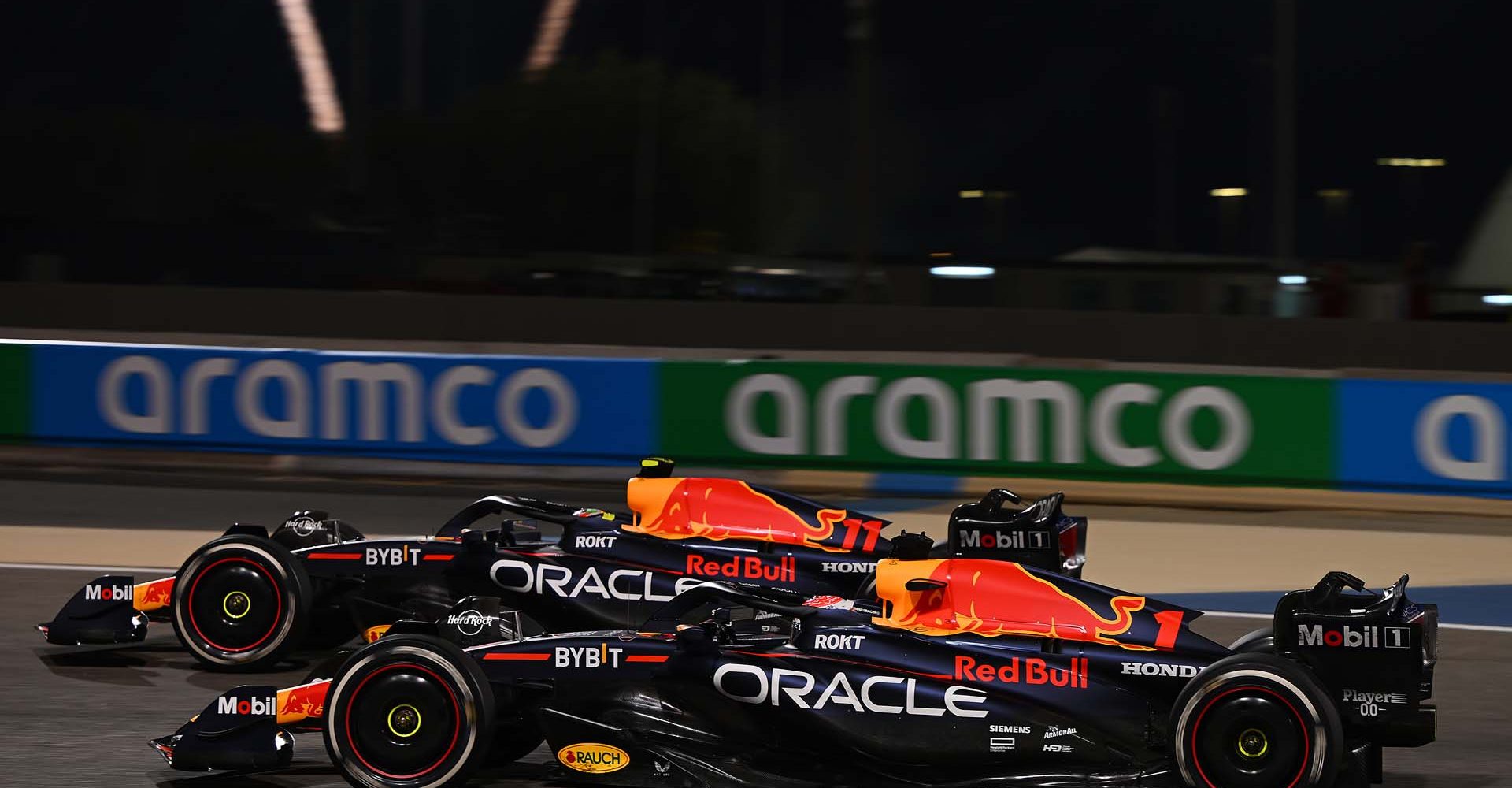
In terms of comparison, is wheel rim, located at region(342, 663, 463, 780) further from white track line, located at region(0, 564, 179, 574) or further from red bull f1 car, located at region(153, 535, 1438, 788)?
white track line, located at region(0, 564, 179, 574)

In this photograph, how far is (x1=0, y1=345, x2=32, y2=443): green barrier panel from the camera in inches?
614

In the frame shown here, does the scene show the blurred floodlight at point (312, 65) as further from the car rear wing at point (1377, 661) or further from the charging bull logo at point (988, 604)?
the car rear wing at point (1377, 661)

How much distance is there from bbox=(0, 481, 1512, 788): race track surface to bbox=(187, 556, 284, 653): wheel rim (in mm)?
187

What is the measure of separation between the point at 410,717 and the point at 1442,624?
6040mm

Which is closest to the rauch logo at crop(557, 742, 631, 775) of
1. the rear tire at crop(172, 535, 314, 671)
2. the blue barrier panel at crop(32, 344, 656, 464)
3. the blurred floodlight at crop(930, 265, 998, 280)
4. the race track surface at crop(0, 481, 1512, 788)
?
the race track surface at crop(0, 481, 1512, 788)

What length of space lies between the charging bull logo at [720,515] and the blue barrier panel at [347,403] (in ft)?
18.4

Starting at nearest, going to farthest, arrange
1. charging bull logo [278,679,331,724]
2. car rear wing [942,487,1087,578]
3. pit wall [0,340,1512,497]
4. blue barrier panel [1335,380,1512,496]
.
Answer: charging bull logo [278,679,331,724] < car rear wing [942,487,1087,578] < blue barrier panel [1335,380,1512,496] < pit wall [0,340,1512,497]

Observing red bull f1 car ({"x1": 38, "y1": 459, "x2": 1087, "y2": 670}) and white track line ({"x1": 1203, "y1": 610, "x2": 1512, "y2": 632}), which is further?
white track line ({"x1": 1203, "y1": 610, "x2": 1512, "y2": 632})

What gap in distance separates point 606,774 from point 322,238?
19571 millimetres

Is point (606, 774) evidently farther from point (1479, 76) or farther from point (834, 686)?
point (1479, 76)

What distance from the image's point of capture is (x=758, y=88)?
24984mm

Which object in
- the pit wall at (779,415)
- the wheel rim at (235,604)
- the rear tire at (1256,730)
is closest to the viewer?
the rear tire at (1256,730)

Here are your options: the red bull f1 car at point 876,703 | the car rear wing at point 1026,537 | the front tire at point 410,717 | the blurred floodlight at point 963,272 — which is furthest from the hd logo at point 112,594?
the blurred floodlight at point 963,272

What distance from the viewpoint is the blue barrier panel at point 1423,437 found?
43.3 ft
